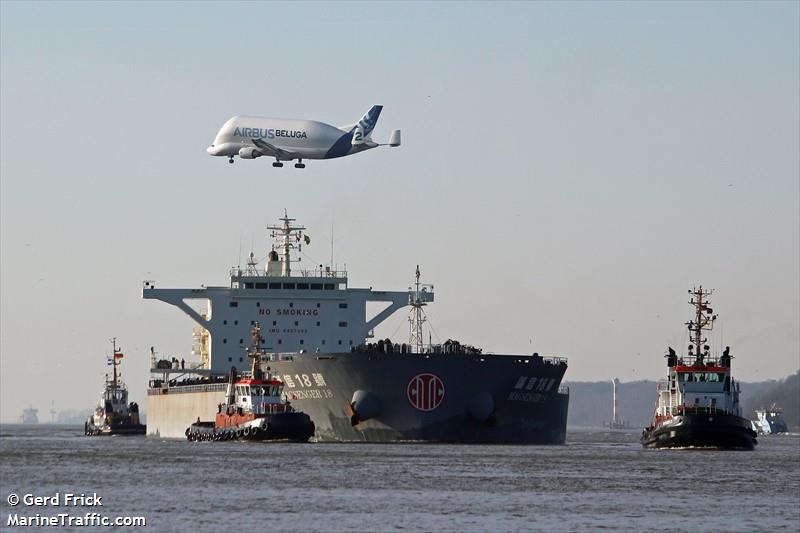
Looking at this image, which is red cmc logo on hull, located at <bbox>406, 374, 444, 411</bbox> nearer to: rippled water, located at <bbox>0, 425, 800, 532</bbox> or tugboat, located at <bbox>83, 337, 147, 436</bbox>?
rippled water, located at <bbox>0, 425, 800, 532</bbox>

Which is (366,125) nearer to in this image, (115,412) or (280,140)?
(280,140)

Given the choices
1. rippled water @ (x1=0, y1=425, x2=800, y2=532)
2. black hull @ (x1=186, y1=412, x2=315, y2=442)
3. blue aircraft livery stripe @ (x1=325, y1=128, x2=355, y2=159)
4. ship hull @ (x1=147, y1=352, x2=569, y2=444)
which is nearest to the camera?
rippled water @ (x1=0, y1=425, x2=800, y2=532)

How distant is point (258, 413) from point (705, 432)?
20295 mm

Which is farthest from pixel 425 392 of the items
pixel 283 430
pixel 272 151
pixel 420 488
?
pixel 420 488

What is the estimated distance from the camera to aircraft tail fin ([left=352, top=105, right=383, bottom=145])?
93938 millimetres

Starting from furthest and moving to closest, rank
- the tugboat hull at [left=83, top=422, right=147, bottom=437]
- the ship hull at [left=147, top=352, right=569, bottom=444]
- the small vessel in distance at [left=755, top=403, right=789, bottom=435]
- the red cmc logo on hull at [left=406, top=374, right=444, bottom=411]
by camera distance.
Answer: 1. the small vessel in distance at [left=755, top=403, right=789, bottom=435]
2. the tugboat hull at [left=83, top=422, right=147, bottom=437]
3. the ship hull at [left=147, top=352, right=569, bottom=444]
4. the red cmc logo on hull at [left=406, top=374, right=444, bottom=411]

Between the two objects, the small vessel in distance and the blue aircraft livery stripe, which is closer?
the blue aircraft livery stripe

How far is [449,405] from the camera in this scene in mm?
76812

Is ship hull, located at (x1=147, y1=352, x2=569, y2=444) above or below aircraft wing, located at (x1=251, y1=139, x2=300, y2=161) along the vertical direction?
below

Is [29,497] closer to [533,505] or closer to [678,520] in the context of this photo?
[533,505]

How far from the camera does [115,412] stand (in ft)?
385

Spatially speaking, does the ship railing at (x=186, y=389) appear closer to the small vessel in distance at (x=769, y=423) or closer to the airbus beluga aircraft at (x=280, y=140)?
the airbus beluga aircraft at (x=280, y=140)

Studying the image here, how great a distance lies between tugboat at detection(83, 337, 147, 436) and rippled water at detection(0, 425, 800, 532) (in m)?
42.4

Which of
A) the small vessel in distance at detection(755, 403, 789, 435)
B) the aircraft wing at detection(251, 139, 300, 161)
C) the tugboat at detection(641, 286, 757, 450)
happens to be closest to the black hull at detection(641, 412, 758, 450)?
the tugboat at detection(641, 286, 757, 450)
